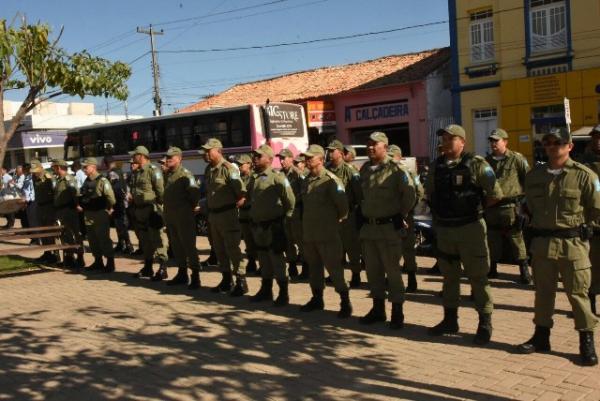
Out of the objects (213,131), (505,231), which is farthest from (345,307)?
(213,131)

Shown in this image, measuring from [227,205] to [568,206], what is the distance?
4.22 meters

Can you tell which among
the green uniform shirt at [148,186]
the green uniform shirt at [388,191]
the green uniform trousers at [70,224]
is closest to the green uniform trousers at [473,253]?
the green uniform shirt at [388,191]

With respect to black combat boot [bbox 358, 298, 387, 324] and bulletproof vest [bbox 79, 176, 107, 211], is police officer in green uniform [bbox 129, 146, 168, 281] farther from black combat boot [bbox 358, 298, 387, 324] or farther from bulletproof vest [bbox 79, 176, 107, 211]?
black combat boot [bbox 358, 298, 387, 324]

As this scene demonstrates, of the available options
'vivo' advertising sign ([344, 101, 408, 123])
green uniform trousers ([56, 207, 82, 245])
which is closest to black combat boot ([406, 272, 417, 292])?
green uniform trousers ([56, 207, 82, 245])

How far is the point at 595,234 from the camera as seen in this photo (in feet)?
20.5

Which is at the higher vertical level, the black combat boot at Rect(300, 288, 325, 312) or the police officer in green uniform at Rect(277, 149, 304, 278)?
the police officer in green uniform at Rect(277, 149, 304, 278)

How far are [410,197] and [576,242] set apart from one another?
157 cm

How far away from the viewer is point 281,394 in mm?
4734

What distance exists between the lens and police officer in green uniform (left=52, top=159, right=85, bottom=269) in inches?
425

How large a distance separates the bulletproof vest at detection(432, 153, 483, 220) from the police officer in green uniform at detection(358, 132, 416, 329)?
39 cm

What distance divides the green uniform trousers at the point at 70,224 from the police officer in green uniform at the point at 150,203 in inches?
72.1

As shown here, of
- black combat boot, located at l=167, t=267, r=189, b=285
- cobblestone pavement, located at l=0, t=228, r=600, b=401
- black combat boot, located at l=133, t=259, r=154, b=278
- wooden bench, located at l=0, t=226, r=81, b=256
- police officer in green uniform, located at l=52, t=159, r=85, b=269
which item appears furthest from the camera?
police officer in green uniform, located at l=52, t=159, r=85, b=269

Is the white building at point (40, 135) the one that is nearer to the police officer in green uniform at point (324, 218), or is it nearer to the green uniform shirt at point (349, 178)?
the green uniform shirt at point (349, 178)

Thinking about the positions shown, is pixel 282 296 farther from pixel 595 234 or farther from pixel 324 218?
pixel 595 234
